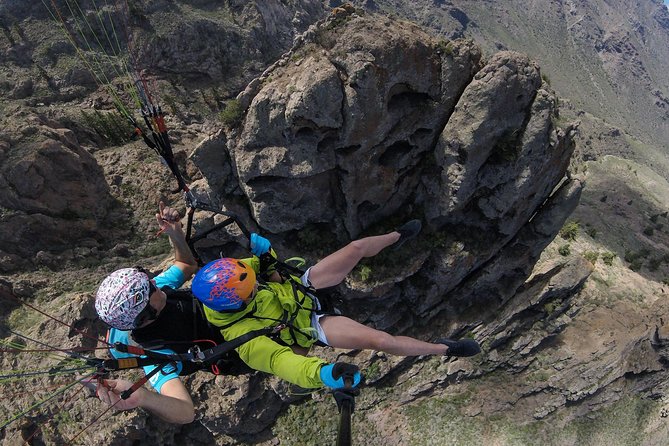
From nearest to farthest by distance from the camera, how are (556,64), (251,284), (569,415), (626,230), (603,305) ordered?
(251,284) → (569,415) → (603,305) → (626,230) → (556,64)

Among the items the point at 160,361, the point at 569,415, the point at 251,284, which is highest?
the point at 251,284

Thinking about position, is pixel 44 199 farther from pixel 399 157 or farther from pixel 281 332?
pixel 399 157

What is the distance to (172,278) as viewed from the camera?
357 inches

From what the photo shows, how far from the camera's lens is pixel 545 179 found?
1898 cm

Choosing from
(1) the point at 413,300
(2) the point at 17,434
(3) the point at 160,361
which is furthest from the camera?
(1) the point at 413,300

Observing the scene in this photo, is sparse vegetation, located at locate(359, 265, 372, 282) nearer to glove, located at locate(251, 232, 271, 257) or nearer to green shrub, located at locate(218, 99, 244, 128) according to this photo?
green shrub, located at locate(218, 99, 244, 128)

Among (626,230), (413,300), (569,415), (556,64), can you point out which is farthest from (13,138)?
(556,64)

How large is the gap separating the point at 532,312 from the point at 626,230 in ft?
116

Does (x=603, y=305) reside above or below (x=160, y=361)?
below

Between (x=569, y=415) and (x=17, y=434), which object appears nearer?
(x=17, y=434)

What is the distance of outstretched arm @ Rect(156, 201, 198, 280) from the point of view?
9.02 m

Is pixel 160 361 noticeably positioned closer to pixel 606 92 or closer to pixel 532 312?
pixel 532 312

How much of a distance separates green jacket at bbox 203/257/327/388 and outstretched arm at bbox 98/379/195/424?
134 centimetres

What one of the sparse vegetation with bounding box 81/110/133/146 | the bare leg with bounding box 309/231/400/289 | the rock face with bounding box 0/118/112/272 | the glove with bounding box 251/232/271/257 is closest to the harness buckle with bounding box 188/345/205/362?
the glove with bounding box 251/232/271/257
